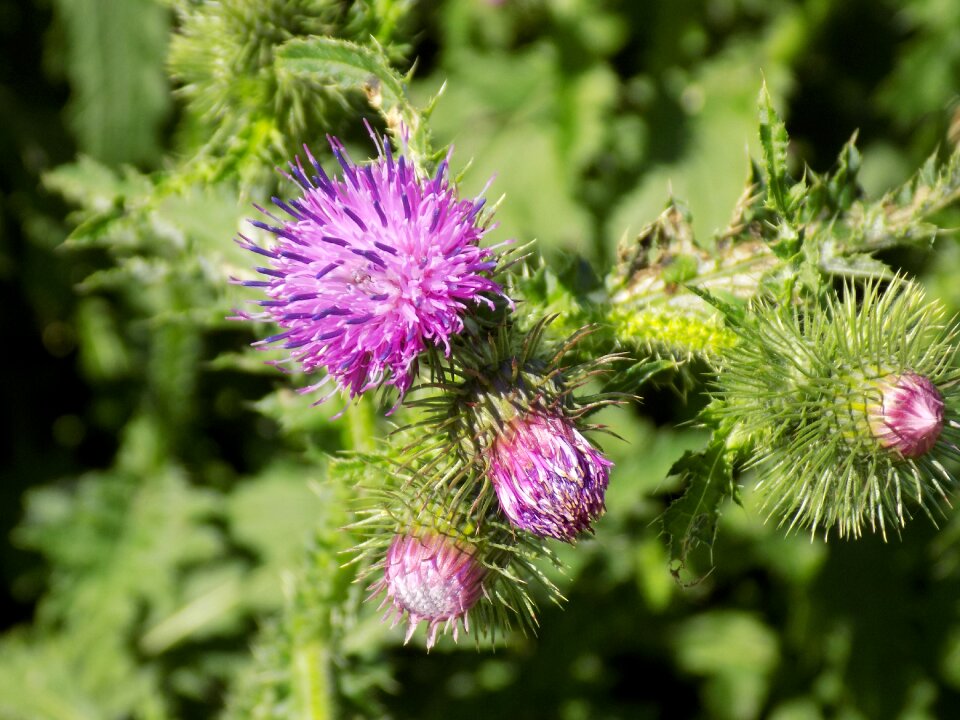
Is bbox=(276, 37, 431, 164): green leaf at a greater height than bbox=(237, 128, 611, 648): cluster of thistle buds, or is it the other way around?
bbox=(276, 37, 431, 164): green leaf

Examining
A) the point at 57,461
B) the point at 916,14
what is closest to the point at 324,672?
the point at 57,461

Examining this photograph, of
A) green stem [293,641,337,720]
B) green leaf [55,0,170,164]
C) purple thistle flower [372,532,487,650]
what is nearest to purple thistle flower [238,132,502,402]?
purple thistle flower [372,532,487,650]

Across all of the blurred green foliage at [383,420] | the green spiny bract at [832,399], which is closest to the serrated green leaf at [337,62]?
the blurred green foliage at [383,420]

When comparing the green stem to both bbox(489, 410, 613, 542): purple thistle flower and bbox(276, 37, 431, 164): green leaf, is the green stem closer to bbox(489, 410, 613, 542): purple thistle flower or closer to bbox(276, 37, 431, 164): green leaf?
bbox(489, 410, 613, 542): purple thistle flower

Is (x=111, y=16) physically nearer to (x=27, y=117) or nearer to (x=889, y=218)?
(x=27, y=117)

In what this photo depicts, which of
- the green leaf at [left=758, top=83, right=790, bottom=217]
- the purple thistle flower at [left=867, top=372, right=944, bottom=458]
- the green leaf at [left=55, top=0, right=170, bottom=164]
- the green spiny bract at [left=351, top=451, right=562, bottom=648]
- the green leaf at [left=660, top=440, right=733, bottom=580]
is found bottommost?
the green spiny bract at [left=351, top=451, right=562, bottom=648]

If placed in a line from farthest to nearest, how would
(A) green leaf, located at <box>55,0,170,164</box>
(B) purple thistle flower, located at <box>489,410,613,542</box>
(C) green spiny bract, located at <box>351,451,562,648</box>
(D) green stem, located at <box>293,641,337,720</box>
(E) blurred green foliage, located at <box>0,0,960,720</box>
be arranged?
(A) green leaf, located at <box>55,0,170,164</box> → (E) blurred green foliage, located at <box>0,0,960,720</box> → (D) green stem, located at <box>293,641,337,720</box> → (C) green spiny bract, located at <box>351,451,562,648</box> → (B) purple thistle flower, located at <box>489,410,613,542</box>

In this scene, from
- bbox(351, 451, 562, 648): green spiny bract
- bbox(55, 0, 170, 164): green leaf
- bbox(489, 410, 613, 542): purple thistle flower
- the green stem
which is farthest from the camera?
bbox(55, 0, 170, 164): green leaf
